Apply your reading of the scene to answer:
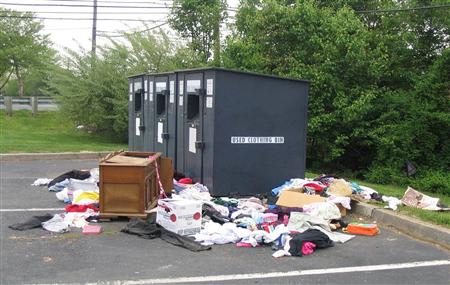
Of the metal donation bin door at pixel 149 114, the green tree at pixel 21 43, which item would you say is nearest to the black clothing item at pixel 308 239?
the metal donation bin door at pixel 149 114

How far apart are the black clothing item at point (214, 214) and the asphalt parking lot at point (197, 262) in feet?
2.63

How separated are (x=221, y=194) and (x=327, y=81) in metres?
7.13

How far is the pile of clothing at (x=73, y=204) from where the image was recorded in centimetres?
667

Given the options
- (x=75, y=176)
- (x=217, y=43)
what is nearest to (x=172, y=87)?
(x=75, y=176)

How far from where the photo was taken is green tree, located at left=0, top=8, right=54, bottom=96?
3094 centimetres

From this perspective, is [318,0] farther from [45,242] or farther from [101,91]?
[45,242]

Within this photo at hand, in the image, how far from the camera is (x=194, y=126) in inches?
344

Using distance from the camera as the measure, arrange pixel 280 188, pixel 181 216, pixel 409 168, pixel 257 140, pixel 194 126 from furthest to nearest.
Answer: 1. pixel 409 168
2. pixel 194 126
3. pixel 257 140
4. pixel 280 188
5. pixel 181 216

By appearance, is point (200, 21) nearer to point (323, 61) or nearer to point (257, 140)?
point (323, 61)

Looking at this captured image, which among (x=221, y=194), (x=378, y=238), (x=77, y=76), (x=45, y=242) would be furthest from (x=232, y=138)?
(x=77, y=76)

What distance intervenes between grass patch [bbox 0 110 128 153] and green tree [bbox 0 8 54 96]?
10.9ft

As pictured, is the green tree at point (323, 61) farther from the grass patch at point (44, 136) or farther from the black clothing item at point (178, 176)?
the black clothing item at point (178, 176)

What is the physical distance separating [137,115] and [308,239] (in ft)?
23.0

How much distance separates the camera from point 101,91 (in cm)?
1950
